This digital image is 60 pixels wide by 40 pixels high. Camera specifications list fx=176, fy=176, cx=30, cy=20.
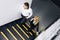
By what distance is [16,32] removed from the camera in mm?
5973

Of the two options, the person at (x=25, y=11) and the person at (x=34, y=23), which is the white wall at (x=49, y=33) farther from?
the person at (x=25, y=11)

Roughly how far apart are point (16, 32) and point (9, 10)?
2.70ft

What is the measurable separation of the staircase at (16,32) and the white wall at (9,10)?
0.19 meters

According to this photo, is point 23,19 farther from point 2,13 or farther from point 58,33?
point 58,33

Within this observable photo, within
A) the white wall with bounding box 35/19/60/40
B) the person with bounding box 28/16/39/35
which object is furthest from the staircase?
the white wall with bounding box 35/19/60/40

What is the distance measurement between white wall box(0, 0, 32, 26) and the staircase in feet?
0.63

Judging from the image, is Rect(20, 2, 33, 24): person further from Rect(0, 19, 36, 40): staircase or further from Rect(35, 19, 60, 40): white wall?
Rect(35, 19, 60, 40): white wall

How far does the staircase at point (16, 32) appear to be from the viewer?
5.78m

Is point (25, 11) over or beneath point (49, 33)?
over

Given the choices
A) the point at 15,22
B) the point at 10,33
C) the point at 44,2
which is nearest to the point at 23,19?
the point at 15,22

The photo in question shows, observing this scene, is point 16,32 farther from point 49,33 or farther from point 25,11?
point 49,33

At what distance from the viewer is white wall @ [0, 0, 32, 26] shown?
5333 millimetres

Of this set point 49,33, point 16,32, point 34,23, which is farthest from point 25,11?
point 49,33

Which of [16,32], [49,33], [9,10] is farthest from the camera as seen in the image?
[16,32]
